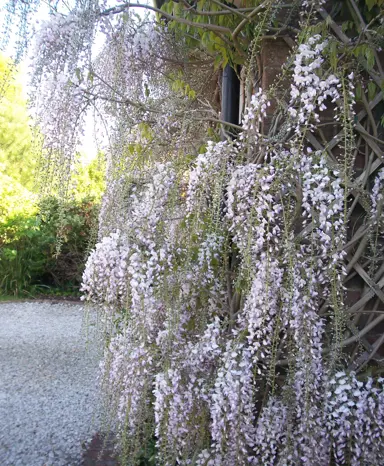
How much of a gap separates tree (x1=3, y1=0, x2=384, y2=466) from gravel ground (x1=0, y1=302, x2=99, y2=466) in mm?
531

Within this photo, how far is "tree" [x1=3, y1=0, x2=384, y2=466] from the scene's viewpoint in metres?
1.79

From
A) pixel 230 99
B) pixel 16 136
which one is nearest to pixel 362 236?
pixel 230 99

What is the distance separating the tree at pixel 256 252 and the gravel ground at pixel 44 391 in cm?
53

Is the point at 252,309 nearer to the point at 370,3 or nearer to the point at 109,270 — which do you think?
the point at 109,270

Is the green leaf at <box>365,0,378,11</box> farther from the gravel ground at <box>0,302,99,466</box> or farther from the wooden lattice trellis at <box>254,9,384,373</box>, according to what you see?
the gravel ground at <box>0,302,99,466</box>

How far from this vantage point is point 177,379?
193 cm

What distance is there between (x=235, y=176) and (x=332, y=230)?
0.39 metres

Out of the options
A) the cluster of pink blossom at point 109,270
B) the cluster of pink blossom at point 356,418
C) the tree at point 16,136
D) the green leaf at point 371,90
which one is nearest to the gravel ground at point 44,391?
the cluster of pink blossom at point 109,270

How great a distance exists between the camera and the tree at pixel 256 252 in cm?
179

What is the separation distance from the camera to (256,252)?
1865mm

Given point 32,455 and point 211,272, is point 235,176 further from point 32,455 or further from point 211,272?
point 32,455

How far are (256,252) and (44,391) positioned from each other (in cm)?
231

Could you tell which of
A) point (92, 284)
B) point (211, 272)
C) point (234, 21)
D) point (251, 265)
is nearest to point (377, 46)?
point (234, 21)

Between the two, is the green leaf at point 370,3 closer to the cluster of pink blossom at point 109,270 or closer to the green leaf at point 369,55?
the green leaf at point 369,55
